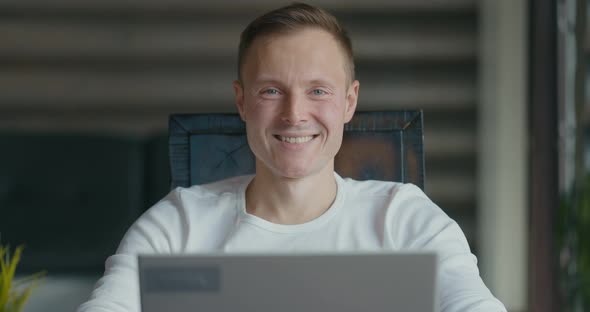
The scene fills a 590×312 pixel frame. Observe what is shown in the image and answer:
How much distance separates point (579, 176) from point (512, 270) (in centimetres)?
97

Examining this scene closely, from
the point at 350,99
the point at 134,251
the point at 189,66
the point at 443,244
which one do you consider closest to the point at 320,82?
the point at 350,99

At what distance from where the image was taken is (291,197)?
4.94 feet

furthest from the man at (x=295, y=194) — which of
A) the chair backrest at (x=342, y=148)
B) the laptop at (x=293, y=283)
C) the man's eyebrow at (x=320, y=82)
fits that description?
the laptop at (x=293, y=283)

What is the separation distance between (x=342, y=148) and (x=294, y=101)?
0.44 meters

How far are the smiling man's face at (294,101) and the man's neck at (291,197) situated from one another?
3 cm

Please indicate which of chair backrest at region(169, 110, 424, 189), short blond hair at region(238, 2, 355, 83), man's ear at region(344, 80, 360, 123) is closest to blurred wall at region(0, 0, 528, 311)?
chair backrest at region(169, 110, 424, 189)

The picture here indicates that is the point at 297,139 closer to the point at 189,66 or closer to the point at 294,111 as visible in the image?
the point at 294,111

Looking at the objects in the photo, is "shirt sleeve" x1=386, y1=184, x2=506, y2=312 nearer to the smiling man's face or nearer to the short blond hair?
the smiling man's face

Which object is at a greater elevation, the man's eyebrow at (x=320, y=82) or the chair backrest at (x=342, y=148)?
the man's eyebrow at (x=320, y=82)

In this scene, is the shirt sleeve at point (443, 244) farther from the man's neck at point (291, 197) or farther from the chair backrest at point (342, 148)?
the chair backrest at point (342, 148)

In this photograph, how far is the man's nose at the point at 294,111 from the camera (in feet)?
4.75

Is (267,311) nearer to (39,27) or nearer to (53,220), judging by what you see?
(53,220)

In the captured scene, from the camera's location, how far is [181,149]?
184 cm

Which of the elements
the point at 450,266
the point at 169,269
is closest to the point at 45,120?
the point at 450,266
